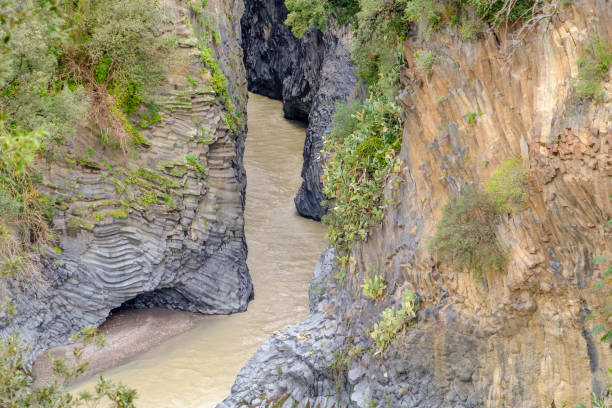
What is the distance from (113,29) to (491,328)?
1105cm

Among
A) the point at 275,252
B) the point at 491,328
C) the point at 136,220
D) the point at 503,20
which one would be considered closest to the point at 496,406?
the point at 491,328

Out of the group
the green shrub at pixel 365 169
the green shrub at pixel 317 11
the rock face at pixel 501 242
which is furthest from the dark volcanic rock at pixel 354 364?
the green shrub at pixel 317 11

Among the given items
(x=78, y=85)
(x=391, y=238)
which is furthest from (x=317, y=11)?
(x=391, y=238)

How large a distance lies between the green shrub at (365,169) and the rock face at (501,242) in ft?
1.26

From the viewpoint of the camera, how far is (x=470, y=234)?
8273 mm

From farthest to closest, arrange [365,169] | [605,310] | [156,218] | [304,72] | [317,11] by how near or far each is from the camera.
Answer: [304,72] → [317,11] → [156,218] → [365,169] → [605,310]

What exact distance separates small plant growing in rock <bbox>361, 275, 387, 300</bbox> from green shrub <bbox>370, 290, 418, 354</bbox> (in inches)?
20.3

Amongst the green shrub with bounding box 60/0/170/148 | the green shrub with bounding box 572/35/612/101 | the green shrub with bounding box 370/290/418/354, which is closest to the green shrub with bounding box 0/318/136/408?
the green shrub with bounding box 370/290/418/354

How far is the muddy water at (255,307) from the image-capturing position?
45.5 feet

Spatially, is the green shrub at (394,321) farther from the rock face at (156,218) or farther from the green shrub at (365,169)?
the rock face at (156,218)

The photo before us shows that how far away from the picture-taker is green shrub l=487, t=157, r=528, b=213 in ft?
24.6

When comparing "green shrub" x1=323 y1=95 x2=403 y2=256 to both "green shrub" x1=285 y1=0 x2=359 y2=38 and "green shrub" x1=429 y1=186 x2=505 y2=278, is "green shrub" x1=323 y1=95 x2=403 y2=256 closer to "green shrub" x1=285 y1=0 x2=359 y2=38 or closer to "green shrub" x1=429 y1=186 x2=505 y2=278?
"green shrub" x1=429 y1=186 x2=505 y2=278

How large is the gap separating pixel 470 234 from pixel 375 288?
97.5 inches

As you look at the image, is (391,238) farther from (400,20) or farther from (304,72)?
(304,72)
